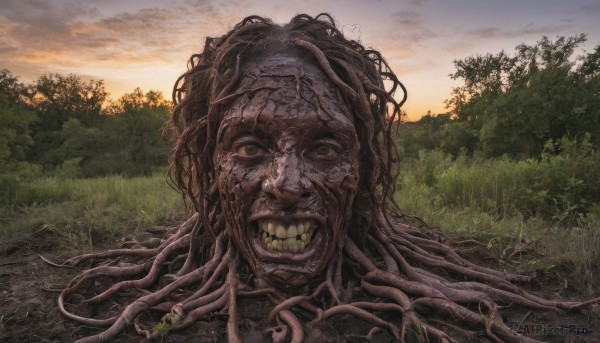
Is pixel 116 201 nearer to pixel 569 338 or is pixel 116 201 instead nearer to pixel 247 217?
pixel 247 217

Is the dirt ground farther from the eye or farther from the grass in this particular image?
the eye

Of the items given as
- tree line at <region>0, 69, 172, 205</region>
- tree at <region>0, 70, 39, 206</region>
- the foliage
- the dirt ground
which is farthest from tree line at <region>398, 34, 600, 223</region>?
tree line at <region>0, 69, 172, 205</region>

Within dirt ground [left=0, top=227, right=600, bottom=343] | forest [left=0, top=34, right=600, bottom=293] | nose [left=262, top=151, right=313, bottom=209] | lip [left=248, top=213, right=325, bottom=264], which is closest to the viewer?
dirt ground [left=0, top=227, right=600, bottom=343]

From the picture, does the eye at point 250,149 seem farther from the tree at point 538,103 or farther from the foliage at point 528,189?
the tree at point 538,103

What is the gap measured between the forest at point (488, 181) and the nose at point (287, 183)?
1.58 metres

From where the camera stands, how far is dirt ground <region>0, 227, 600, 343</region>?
278cm

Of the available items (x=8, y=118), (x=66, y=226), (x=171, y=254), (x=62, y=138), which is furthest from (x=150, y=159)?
(x=171, y=254)

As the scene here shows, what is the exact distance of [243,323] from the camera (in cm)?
292

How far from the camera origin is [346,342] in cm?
267

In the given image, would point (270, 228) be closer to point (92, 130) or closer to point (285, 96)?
point (285, 96)

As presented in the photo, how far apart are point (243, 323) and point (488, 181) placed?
18.9 ft

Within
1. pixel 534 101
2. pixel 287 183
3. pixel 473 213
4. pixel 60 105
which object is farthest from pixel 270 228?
pixel 60 105

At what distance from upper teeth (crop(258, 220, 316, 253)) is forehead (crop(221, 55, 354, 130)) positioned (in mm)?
720

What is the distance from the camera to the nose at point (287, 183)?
115 inches
